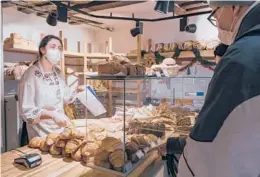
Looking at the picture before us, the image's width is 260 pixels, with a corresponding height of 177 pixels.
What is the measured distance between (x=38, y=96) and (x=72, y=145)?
0.90 meters

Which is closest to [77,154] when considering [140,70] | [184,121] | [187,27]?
[140,70]

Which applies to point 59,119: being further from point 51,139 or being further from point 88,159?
point 88,159

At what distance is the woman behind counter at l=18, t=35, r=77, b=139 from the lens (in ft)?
5.36

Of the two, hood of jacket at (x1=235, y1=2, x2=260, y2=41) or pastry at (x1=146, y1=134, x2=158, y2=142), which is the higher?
hood of jacket at (x1=235, y1=2, x2=260, y2=41)

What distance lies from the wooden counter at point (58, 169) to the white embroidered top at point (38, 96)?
0.61 m

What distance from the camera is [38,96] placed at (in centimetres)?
179

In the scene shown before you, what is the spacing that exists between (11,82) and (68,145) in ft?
6.92

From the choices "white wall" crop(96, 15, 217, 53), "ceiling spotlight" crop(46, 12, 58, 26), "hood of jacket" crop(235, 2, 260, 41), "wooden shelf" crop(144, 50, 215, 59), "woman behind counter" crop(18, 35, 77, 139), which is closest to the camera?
"hood of jacket" crop(235, 2, 260, 41)

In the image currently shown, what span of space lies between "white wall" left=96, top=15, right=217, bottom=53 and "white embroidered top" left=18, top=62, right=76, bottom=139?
6.47 ft

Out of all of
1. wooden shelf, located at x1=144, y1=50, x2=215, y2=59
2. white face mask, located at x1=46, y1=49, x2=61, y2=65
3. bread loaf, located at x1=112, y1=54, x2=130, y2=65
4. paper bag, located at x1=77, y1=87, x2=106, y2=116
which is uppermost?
wooden shelf, located at x1=144, y1=50, x2=215, y2=59

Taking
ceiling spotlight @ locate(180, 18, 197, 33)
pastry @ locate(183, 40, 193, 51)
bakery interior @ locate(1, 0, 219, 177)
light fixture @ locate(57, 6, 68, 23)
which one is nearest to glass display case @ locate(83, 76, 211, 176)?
bakery interior @ locate(1, 0, 219, 177)

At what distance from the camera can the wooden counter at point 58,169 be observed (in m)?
0.86

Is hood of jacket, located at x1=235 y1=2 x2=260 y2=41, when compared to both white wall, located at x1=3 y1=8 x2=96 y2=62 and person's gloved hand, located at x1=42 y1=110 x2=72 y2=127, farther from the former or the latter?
white wall, located at x1=3 y1=8 x2=96 y2=62

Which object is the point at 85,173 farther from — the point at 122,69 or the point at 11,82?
the point at 11,82
